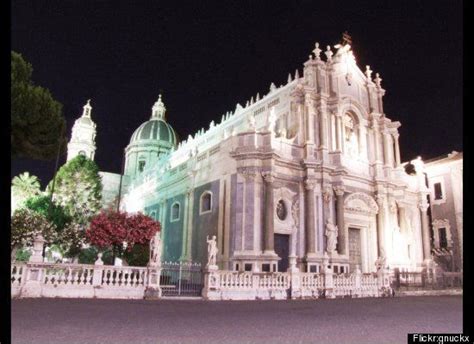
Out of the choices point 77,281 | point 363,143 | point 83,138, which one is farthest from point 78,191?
point 363,143

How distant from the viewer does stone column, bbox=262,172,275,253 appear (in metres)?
21.1

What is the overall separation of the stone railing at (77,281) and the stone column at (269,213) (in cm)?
762

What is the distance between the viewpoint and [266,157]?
883 inches

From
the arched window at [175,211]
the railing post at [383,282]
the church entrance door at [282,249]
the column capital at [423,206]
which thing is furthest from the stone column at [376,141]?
the arched window at [175,211]

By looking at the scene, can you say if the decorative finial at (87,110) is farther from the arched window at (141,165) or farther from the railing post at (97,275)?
the railing post at (97,275)

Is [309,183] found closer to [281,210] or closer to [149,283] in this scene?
[281,210]

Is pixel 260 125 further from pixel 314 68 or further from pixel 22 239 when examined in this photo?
pixel 22 239

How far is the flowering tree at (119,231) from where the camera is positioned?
17891 millimetres

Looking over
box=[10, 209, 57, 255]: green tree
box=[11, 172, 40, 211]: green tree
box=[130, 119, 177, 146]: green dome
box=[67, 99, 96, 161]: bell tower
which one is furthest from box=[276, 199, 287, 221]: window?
box=[130, 119, 177, 146]: green dome

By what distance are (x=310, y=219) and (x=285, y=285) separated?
23.3 feet

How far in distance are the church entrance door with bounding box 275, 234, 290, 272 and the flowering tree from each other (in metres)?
8.08

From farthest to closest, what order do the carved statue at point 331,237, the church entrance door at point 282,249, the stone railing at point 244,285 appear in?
the carved statue at point 331,237 < the church entrance door at point 282,249 < the stone railing at point 244,285

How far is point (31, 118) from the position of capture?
14430mm
